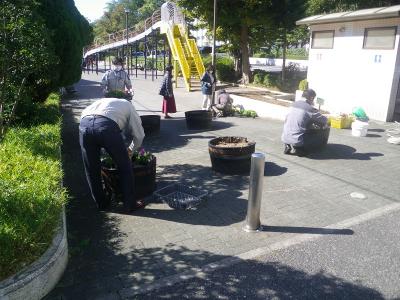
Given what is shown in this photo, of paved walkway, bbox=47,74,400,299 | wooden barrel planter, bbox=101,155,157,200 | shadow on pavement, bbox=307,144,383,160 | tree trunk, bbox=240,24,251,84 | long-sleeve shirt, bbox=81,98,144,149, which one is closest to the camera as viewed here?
paved walkway, bbox=47,74,400,299

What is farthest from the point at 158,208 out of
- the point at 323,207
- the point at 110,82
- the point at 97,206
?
the point at 110,82

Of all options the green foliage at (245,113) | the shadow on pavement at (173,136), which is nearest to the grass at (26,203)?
the shadow on pavement at (173,136)

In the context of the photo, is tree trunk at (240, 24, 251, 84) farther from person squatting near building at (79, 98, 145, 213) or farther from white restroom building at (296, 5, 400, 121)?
person squatting near building at (79, 98, 145, 213)

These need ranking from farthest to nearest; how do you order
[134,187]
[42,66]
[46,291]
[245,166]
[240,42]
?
1. [240,42]
2. [245,166]
3. [42,66]
4. [134,187]
5. [46,291]

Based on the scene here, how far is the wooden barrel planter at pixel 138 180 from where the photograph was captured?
541 cm

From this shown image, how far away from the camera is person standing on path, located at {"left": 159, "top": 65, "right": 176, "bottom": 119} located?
1218 centimetres

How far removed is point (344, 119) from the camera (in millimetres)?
10719

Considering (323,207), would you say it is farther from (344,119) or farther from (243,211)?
(344,119)

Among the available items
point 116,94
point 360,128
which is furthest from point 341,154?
point 116,94

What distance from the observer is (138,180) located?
556 centimetres

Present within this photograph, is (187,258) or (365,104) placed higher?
(365,104)

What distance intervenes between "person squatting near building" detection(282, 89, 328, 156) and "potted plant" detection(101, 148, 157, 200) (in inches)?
136

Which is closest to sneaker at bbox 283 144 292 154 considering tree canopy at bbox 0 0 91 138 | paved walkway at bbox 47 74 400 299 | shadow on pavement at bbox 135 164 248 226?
paved walkway at bbox 47 74 400 299

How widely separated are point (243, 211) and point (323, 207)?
1221mm
